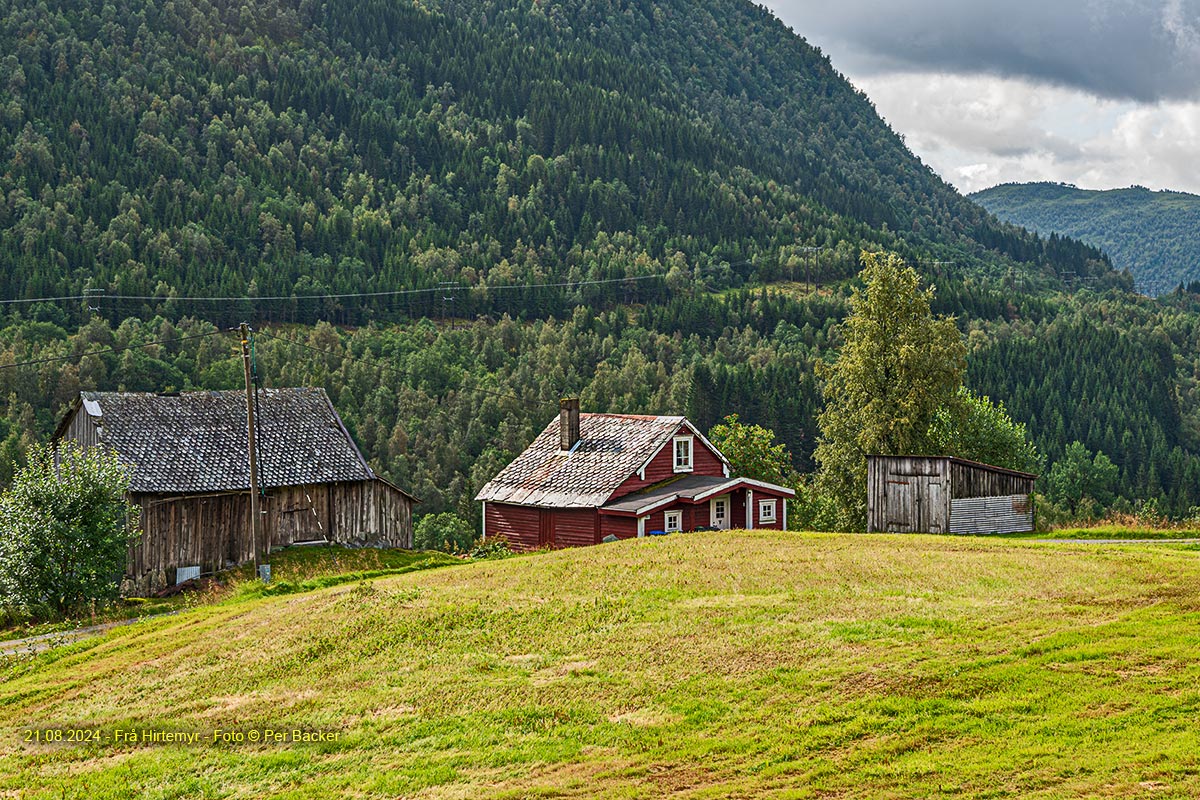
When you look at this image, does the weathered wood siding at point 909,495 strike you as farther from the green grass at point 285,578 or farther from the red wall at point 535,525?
the green grass at point 285,578

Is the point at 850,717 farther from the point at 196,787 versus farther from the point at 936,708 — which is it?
the point at 196,787

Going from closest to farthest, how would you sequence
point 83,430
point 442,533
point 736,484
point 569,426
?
point 83,430, point 736,484, point 569,426, point 442,533

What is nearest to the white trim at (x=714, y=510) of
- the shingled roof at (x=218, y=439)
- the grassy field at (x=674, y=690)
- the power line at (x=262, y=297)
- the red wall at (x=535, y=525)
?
the red wall at (x=535, y=525)

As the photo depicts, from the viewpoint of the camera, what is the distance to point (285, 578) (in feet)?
129

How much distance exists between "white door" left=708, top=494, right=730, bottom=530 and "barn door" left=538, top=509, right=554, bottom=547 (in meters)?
7.66

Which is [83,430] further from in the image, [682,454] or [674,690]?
[674,690]

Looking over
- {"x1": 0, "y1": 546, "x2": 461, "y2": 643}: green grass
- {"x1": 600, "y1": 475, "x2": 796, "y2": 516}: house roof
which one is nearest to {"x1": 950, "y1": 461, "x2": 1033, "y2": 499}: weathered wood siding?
{"x1": 600, "y1": 475, "x2": 796, "y2": 516}: house roof

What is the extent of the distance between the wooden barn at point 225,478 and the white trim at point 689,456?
Result: 1314 cm

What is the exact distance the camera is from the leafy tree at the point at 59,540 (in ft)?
114

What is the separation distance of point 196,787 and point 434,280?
181514 mm

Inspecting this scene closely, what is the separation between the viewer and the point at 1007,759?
43.8 ft

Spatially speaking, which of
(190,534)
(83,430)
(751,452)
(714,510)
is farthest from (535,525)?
(751,452)

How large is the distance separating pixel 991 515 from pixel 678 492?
14345 mm

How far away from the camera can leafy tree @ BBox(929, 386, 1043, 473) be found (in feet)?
193
